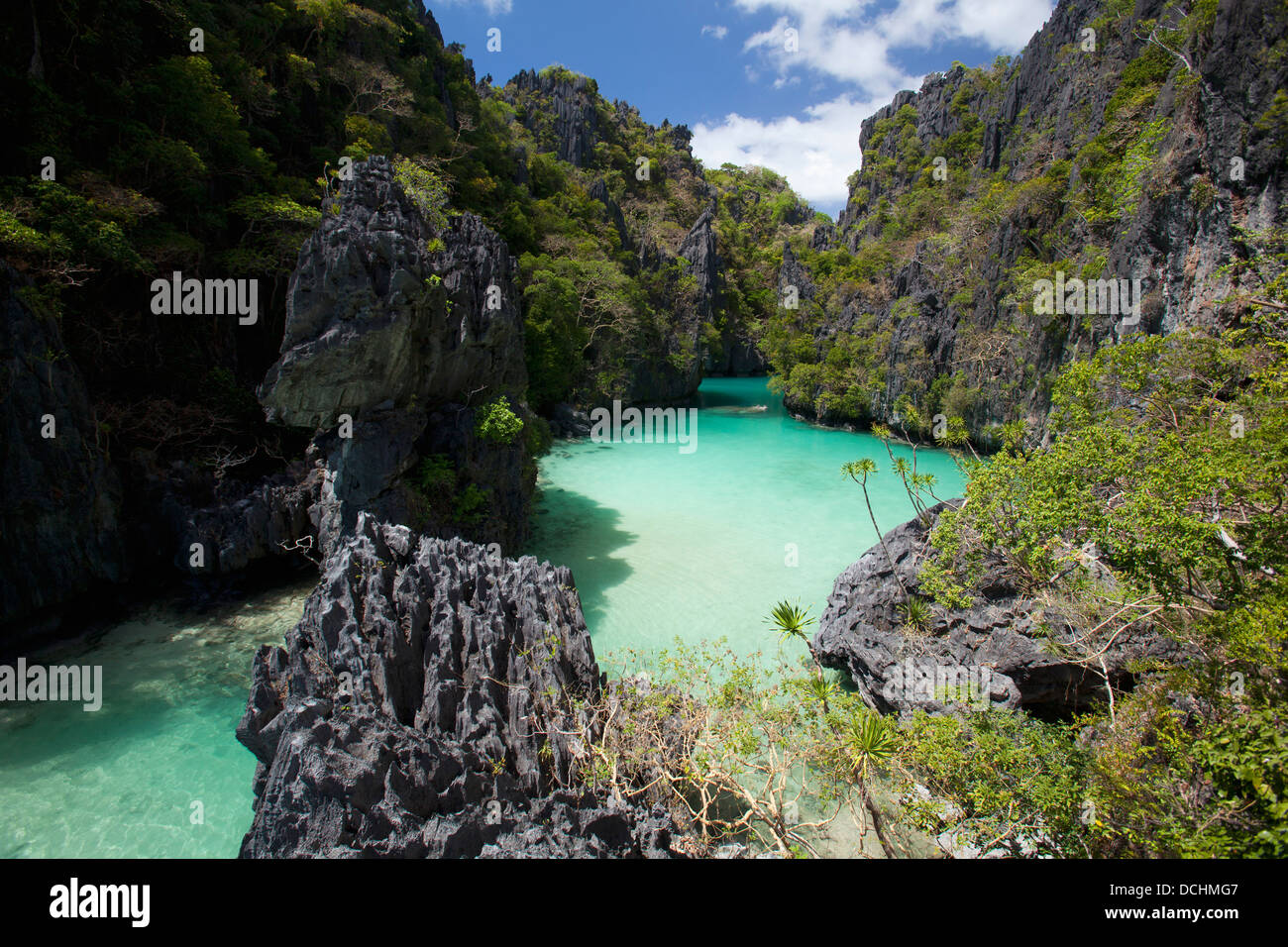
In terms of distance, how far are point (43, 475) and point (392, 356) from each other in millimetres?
5633

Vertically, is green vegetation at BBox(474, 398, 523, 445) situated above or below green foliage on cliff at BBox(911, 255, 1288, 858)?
above

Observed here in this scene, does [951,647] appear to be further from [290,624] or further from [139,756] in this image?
[290,624]

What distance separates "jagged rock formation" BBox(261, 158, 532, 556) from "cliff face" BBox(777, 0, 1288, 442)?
13470 millimetres

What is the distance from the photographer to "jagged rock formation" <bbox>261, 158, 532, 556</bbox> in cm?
943

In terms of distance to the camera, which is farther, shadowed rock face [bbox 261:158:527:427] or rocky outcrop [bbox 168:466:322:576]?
rocky outcrop [bbox 168:466:322:576]

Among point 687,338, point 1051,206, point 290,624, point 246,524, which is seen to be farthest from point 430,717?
point 687,338

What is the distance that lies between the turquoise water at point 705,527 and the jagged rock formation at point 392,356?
3019 millimetres

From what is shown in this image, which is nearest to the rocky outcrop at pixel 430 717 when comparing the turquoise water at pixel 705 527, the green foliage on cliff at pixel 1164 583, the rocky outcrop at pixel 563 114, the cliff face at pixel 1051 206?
the turquoise water at pixel 705 527

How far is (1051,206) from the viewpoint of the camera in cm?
2139

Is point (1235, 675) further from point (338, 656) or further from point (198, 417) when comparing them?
point (198, 417)

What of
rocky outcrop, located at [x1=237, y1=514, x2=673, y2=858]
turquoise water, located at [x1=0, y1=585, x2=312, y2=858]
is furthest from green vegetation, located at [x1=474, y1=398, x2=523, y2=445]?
turquoise water, located at [x1=0, y1=585, x2=312, y2=858]

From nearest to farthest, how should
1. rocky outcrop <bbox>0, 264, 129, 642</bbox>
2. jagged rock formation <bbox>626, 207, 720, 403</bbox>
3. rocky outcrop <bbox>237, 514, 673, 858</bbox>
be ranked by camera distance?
rocky outcrop <bbox>237, 514, 673, 858</bbox> → rocky outcrop <bbox>0, 264, 129, 642</bbox> → jagged rock formation <bbox>626, 207, 720, 403</bbox>

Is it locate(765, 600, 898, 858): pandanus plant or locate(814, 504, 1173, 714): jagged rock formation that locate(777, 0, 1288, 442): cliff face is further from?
locate(765, 600, 898, 858): pandanus plant

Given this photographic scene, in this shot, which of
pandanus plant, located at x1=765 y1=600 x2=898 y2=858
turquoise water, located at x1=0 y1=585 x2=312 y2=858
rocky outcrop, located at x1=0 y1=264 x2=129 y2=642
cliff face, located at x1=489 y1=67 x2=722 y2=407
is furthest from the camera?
cliff face, located at x1=489 y1=67 x2=722 y2=407
